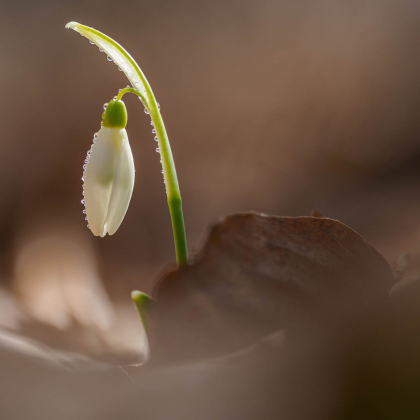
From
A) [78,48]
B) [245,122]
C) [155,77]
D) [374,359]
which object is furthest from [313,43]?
[374,359]

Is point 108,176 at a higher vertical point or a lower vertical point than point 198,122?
lower

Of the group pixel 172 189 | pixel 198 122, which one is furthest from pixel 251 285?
pixel 198 122

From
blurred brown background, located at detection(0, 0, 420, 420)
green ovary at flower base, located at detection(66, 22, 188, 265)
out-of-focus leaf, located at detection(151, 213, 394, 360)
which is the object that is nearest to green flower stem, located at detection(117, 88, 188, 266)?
green ovary at flower base, located at detection(66, 22, 188, 265)

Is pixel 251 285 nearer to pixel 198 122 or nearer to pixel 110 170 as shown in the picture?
pixel 110 170

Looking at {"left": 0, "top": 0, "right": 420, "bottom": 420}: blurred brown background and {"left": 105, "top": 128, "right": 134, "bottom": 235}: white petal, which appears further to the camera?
{"left": 0, "top": 0, "right": 420, "bottom": 420}: blurred brown background

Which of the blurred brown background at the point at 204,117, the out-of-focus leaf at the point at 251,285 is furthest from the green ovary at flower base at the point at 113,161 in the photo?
the blurred brown background at the point at 204,117

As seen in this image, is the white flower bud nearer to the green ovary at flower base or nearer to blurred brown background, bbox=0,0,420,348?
the green ovary at flower base

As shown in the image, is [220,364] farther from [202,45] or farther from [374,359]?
[202,45]
